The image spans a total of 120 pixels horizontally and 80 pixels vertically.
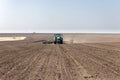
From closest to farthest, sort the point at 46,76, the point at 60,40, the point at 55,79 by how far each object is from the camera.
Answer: the point at 55,79 → the point at 46,76 → the point at 60,40

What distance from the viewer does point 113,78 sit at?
1035cm

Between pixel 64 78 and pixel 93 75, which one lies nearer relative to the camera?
pixel 64 78

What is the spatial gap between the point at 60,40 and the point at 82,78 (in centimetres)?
3495

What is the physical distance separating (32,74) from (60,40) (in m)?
34.0

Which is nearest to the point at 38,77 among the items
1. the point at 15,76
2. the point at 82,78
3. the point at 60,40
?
the point at 15,76

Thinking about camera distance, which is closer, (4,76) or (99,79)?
(99,79)

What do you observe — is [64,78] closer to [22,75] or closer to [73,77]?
[73,77]

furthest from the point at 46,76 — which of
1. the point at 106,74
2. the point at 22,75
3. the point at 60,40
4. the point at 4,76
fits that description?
the point at 60,40

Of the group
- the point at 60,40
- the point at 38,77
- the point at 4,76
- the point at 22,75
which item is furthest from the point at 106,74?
the point at 60,40

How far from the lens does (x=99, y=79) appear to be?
10.2 m

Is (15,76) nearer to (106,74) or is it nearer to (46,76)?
(46,76)

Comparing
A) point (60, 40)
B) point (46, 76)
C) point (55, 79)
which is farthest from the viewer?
point (60, 40)

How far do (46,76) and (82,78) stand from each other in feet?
5.48

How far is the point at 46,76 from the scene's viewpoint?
10.8m
